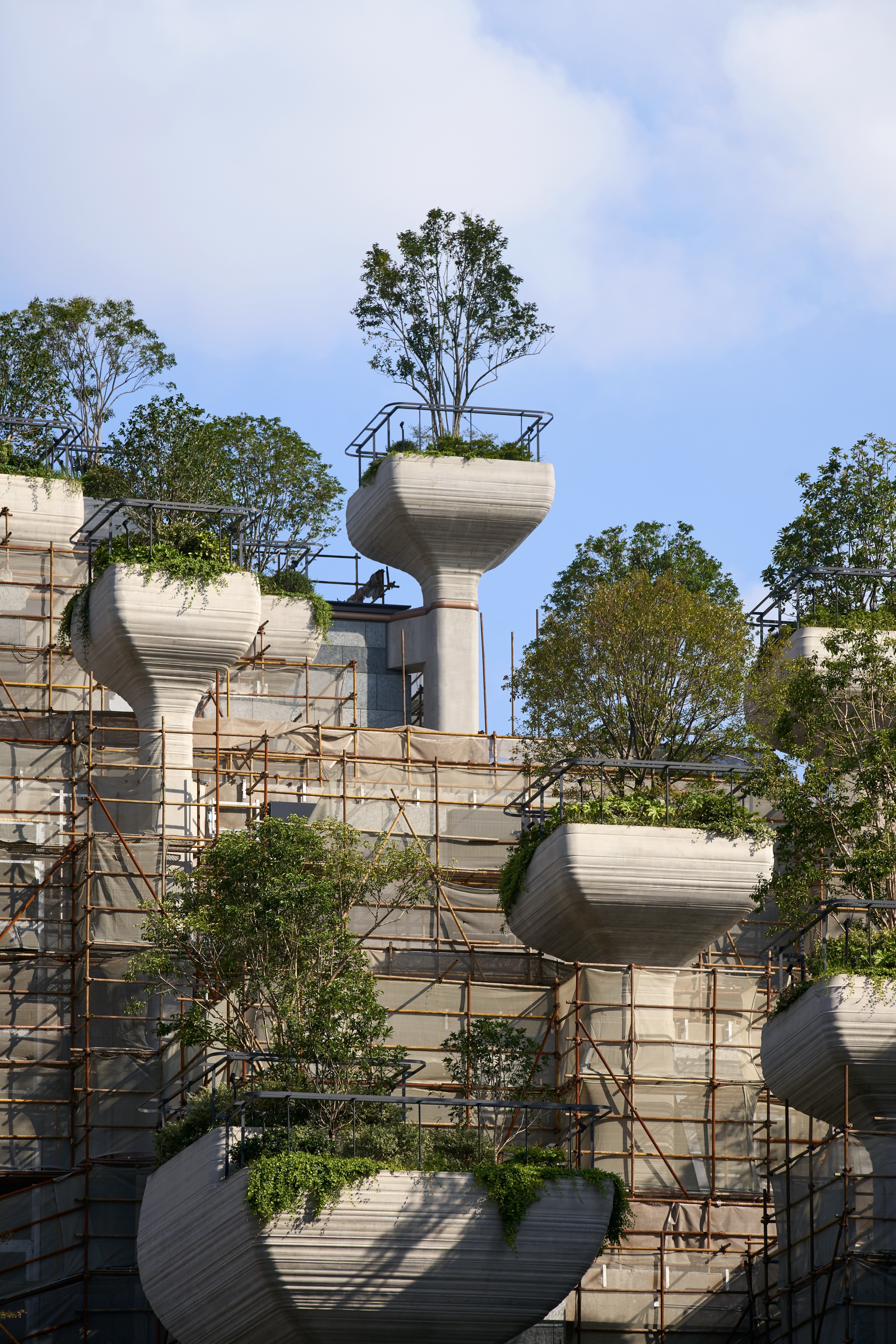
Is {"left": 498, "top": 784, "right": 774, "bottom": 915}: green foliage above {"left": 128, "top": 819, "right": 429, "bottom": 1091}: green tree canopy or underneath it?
above

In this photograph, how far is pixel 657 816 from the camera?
27.9m

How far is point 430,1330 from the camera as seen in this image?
22.9 metres

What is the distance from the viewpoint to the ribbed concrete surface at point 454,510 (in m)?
37.5

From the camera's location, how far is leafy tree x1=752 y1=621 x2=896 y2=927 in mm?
25719

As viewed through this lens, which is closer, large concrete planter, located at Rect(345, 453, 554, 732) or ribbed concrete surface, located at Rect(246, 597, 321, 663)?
large concrete planter, located at Rect(345, 453, 554, 732)

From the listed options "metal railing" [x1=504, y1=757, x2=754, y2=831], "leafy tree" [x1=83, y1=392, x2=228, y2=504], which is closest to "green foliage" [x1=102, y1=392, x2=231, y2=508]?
"leafy tree" [x1=83, y1=392, x2=228, y2=504]

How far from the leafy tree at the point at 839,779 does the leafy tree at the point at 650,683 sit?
1.28m

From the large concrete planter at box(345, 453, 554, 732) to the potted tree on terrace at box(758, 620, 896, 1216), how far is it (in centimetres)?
983

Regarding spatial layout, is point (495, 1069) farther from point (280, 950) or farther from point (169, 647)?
point (169, 647)

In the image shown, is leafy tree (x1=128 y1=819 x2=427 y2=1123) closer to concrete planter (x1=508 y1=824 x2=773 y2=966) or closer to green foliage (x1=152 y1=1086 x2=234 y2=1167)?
green foliage (x1=152 y1=1086 x2=234 y2=1167)

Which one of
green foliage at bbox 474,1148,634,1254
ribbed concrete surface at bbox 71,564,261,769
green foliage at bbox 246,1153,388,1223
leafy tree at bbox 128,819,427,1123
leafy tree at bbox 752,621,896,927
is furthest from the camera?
ribbed concrete surface at bbox 71,564,261,769

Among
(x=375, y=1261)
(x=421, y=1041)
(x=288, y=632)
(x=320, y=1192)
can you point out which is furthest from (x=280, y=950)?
(x=288, y=632)

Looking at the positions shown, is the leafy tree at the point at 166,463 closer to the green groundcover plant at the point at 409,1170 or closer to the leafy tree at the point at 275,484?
the leafy tree at the point at 275,484

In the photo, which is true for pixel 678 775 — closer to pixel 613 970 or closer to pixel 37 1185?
pixel 613 970
